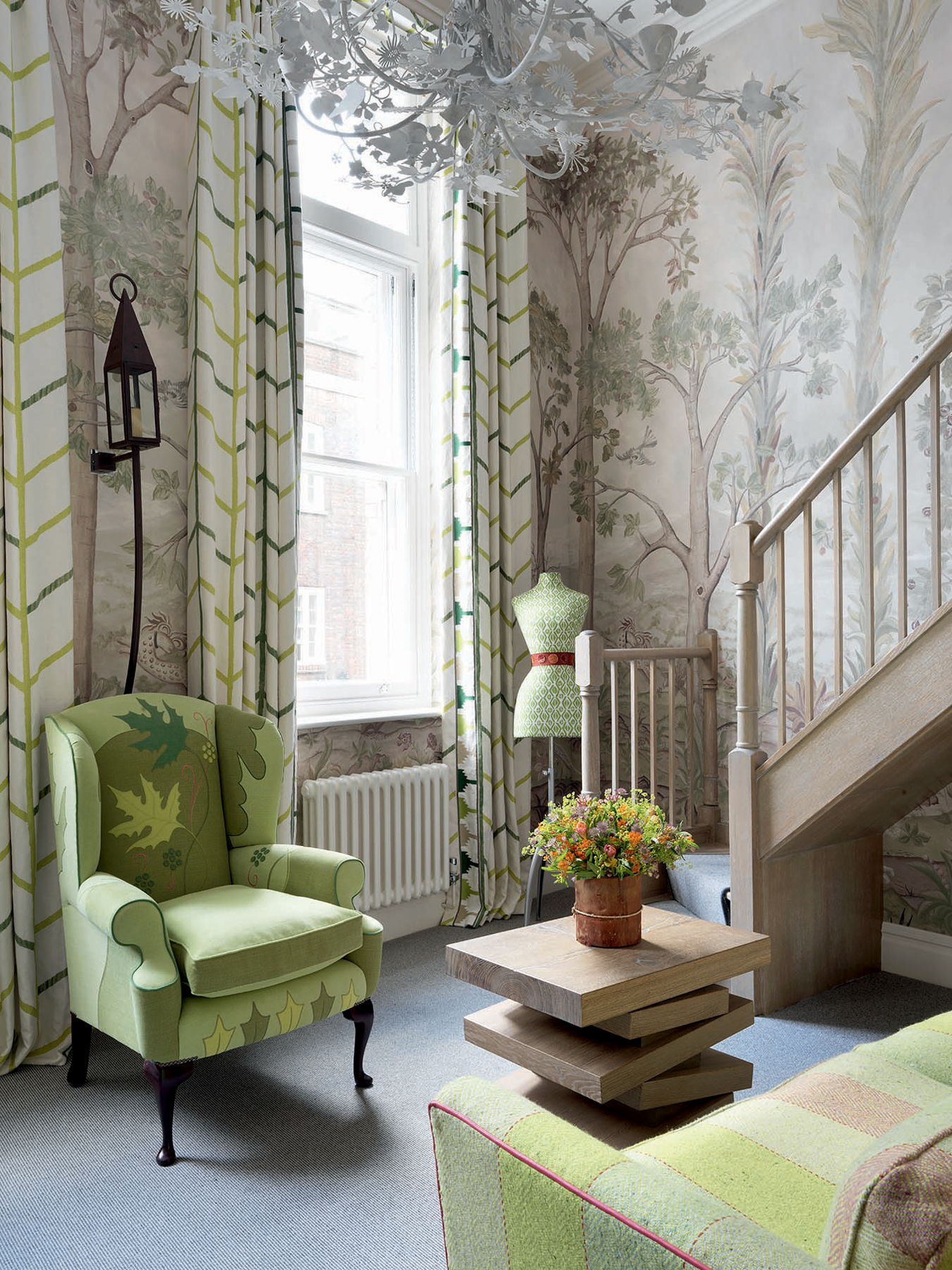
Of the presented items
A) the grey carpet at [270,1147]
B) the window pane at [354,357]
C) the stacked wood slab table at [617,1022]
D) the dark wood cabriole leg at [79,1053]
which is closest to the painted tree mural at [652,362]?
the window pane at [354,357]

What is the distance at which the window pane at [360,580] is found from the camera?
11.6ft

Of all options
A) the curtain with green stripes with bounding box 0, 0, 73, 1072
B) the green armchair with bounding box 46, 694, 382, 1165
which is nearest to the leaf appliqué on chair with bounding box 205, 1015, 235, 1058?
the green armchair with bounding box 46, 694, 382, 1165

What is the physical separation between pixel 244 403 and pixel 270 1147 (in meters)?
2.09

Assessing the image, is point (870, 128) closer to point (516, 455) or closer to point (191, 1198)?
point (516, 455)

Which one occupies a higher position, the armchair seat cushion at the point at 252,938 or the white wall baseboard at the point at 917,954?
the armchair seat cushion at the point at 252,938

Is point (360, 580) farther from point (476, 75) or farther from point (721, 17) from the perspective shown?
point (721, 17)

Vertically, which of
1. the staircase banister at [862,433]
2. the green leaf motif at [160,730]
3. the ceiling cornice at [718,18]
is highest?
the ceiling cornice at [718,18]

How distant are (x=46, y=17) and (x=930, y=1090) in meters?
3.14

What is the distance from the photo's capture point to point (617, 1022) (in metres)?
1.76

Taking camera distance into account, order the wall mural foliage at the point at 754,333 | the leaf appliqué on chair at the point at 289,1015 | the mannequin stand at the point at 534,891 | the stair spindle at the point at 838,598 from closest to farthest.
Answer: the leaf appliqué on chair at the point at 289,1015
the stair spindle at the point at 838,598
the wall mural foliage at the point at 754,333
the mannequin stand at the point at 534,891

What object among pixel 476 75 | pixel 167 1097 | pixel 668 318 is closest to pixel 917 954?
pixel 167 1097

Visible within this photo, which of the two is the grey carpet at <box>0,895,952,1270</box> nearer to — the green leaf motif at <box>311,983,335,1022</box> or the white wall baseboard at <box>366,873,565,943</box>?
the green leaf motif at <box>311,983,335,1022</box>

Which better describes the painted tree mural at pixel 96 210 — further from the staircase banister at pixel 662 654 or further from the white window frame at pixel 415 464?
the staircase banister at pixel 662 654

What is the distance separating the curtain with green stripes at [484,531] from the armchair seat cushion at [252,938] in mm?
1401
